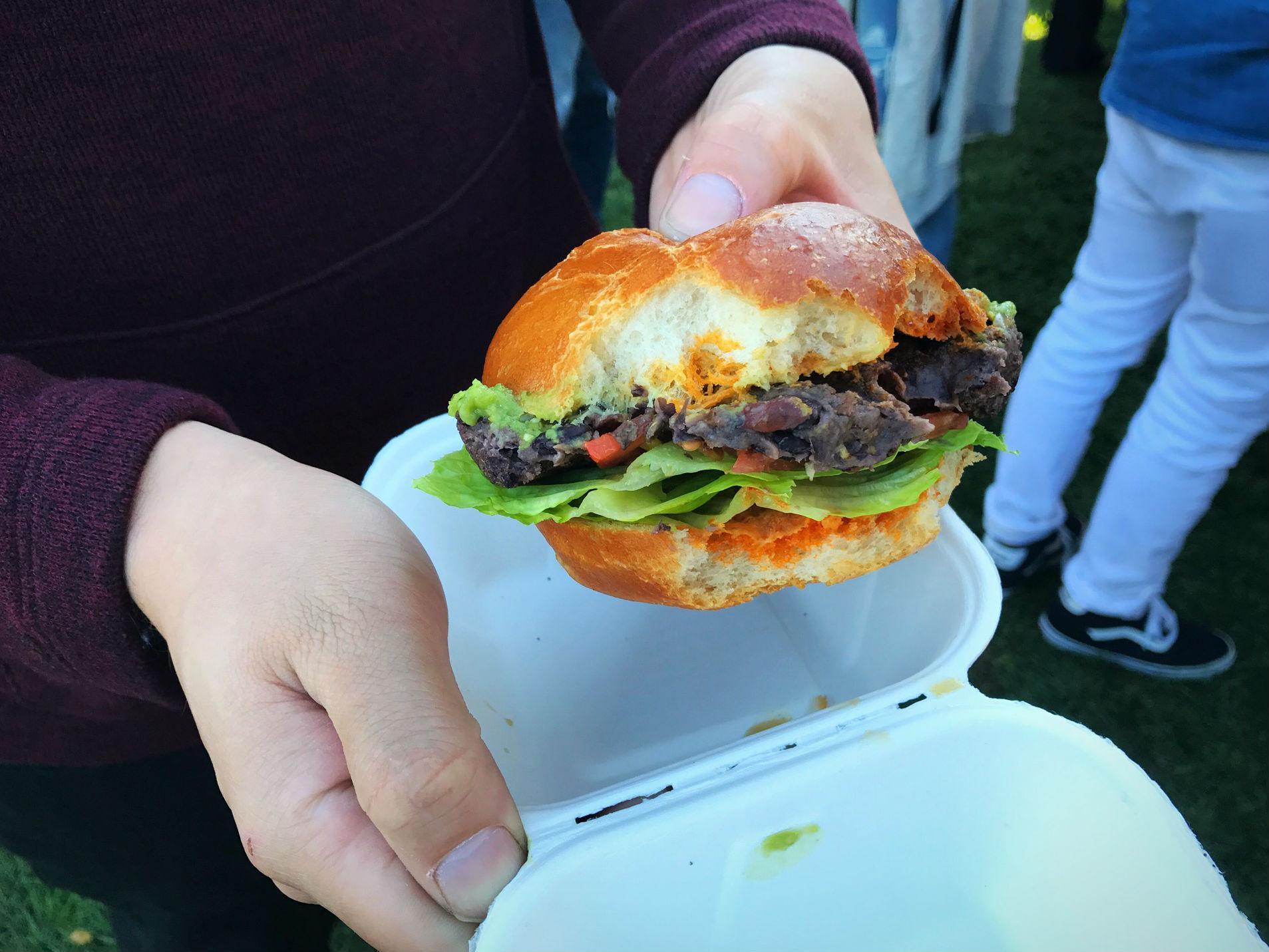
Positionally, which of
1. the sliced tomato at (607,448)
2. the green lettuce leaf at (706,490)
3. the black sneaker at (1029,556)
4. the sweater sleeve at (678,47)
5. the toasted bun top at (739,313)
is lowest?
the black sneaker at (1029,556)

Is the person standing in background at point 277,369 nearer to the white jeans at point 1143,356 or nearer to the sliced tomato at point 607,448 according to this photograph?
the sliced tomato at point 607,448

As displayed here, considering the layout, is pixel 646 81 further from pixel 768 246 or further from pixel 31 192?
pixel 31 192

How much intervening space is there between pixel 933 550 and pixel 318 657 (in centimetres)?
83

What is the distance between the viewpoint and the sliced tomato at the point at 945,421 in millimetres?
1100

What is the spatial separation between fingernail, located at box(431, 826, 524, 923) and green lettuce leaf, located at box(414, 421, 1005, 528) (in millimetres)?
371

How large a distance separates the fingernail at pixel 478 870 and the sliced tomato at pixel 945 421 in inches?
27.4

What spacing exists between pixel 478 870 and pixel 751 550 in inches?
19.3

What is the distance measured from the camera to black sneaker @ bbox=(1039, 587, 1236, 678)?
2348 mm

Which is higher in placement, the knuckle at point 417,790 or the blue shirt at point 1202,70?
the blue shirt at point 1202,70

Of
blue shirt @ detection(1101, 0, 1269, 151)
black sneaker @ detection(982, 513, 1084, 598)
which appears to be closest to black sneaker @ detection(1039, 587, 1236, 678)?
black sneaker @ detection(982, 513, 1084, 598)

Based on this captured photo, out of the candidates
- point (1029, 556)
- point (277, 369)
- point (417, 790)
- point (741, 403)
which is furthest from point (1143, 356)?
point (417, 790)

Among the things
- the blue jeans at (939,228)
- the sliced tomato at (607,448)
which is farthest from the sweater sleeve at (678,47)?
the blue jeans at (939,228)

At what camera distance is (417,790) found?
0.79m

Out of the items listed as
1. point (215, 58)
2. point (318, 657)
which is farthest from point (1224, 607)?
point (215, 58)
